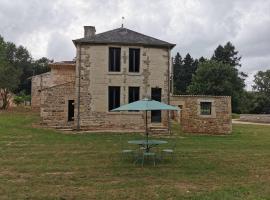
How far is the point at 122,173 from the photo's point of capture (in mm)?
12617

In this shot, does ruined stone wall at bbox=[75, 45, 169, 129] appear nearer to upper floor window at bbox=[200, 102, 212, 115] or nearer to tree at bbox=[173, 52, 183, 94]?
upper floor window at bbox=[200, 102, 212, 115]

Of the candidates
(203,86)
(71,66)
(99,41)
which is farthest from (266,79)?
(99,41)

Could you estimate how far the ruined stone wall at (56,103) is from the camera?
94.6 feet

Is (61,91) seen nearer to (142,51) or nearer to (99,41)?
(99,41)

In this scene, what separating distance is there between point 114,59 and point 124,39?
1461 mm

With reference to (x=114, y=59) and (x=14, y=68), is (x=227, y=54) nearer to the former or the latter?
(x=14, y=68)

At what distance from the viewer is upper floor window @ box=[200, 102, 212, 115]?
28.0 m

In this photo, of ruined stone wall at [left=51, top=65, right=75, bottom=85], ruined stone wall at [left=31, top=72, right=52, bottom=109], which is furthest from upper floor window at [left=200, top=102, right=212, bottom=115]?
ruined stone wall at [left=31, top=72, right=52, bottom=109]

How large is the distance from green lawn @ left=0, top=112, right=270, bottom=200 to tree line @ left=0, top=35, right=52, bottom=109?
36.4 metres

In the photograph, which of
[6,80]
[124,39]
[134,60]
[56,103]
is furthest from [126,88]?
[6,80]

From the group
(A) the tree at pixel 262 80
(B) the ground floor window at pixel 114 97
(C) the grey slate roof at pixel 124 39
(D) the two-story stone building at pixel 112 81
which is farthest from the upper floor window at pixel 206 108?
(A) the tree at pixel 262 80

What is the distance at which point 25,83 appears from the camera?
8288 centimetres

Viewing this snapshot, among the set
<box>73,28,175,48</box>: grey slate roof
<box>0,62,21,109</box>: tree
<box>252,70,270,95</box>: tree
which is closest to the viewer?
<box>73,28,175,48</box>: grey slate roof

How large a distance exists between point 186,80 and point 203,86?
69.1ft
